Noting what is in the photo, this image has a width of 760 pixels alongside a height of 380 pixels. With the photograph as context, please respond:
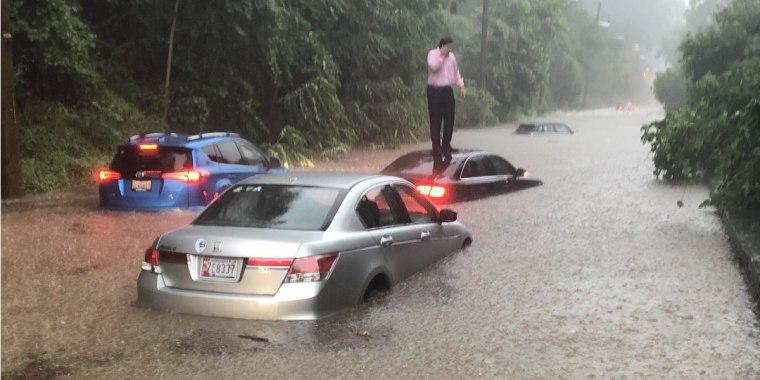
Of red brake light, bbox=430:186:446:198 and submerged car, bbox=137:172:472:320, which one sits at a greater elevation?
submerged car, bbox=137:172:472:320

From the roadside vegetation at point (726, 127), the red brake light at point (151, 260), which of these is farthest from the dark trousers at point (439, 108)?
the red brake light at point (151, 260)

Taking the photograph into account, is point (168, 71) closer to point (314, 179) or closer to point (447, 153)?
point (447, 153)

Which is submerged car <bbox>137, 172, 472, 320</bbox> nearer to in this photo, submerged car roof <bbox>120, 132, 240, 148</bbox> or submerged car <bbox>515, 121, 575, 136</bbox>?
submerged car roof <bbox>120, 132, 240, 148</bbox>

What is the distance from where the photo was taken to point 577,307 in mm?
7355

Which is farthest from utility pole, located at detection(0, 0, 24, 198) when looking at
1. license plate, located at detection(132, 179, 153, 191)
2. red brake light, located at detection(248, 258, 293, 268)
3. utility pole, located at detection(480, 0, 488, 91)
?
utility pole, located at detection(480, 0, 488, 91)

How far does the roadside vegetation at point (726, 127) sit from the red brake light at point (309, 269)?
6.75 m

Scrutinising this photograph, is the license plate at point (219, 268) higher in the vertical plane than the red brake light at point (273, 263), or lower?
lower

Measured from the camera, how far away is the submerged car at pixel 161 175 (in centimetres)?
1138

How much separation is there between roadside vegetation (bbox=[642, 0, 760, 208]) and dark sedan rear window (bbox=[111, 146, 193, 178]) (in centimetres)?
760

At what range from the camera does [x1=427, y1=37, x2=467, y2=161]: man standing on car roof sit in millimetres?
12734

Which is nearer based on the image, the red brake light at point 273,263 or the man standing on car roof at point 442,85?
the red brake light at point 273,263

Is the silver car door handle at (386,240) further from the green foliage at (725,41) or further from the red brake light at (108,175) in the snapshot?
the green foliage at (725,41)

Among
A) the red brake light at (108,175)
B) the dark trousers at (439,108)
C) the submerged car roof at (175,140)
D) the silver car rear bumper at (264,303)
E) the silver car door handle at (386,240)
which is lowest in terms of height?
the silver car rear bumper at (264,303)

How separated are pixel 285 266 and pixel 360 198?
1.23 meters
